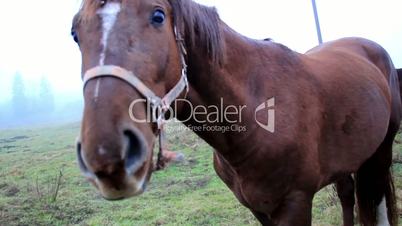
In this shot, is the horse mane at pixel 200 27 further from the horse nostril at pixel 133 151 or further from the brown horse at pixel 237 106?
the horse nostril at pixel 133 151

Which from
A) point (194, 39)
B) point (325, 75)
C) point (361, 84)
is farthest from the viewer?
point (361, 84)

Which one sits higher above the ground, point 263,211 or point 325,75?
point 325,75

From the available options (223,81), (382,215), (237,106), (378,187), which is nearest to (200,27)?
(223,81)

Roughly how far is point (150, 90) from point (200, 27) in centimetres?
51

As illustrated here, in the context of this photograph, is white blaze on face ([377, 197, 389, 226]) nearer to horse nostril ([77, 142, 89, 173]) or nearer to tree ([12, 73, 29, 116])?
horse nostril ([77, 142, 89, 173])

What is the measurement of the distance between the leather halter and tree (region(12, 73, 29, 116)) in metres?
6.92

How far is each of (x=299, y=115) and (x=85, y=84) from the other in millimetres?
1200

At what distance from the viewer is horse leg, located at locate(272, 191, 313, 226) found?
1974 mm

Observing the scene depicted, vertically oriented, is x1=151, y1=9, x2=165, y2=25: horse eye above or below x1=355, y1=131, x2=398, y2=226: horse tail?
above

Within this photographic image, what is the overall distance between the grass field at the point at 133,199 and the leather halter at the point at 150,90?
94.8 inches

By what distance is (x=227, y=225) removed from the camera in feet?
12.0

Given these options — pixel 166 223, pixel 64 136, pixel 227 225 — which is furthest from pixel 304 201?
pixel 64 136

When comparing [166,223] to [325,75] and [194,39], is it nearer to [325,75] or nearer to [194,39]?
[325,75]

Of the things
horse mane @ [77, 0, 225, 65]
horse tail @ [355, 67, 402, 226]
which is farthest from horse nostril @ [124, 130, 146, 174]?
horse tail @ [355, 67, 402, 226]
